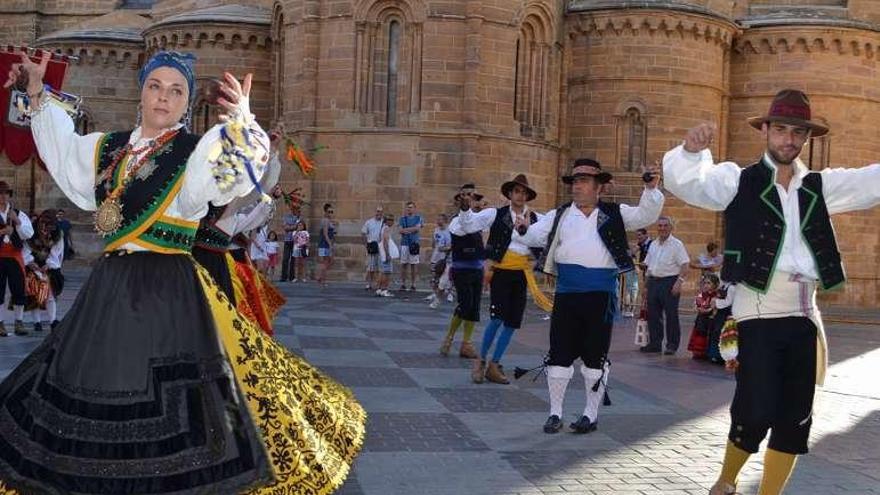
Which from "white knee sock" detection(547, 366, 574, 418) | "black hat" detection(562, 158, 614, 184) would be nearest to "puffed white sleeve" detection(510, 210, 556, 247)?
"black hat" detection(562, 158, 614, 184)

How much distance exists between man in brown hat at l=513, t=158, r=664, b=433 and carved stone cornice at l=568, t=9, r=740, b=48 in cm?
2092

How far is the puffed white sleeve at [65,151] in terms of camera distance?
15.5ft

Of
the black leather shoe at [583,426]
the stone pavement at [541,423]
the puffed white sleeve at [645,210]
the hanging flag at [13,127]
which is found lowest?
the stone pavement at [541,423]

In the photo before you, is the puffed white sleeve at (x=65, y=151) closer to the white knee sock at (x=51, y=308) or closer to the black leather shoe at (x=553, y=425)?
the black leather shoe at (x=553, y=425)

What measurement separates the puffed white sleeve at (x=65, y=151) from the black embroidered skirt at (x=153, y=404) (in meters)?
0.54

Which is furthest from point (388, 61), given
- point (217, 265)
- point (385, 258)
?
point (217, 265)

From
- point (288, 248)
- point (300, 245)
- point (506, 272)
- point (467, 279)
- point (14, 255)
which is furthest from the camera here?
point (288, 248)

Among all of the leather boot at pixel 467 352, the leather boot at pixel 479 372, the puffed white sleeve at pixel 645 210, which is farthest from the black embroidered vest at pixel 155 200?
the leather boot at pixel 467 352

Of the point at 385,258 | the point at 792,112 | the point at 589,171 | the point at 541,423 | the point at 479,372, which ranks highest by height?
the point at 792,112

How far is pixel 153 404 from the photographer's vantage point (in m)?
4.07

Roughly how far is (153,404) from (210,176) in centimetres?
104

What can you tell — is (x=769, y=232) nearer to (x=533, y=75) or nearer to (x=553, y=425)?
(x=553, y=425)

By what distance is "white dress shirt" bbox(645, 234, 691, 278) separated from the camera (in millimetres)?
13633

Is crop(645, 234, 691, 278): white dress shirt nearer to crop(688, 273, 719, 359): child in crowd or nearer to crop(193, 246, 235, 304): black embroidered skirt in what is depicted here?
crop(688, 273, 719, 359): child in crowd
